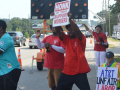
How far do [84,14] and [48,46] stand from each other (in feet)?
14.3

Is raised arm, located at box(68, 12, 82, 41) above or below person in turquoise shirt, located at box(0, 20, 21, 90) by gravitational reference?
above

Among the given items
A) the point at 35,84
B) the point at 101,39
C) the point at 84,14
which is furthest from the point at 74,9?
the point at 35,84

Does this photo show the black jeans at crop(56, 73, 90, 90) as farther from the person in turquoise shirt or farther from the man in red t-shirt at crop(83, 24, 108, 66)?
the man in red t-shirt at crop(83, 24, 108, 66)

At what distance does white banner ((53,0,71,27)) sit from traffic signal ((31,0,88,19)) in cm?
493

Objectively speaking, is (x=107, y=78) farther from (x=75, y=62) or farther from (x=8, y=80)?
(x=8, y=80)

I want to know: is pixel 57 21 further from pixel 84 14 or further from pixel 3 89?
pixel 84 14

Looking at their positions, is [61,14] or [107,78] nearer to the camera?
[61,14]

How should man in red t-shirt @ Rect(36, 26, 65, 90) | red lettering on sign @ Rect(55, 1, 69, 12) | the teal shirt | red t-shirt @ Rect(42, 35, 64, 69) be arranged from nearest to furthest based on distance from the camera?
red lettering on sign @ Rect(55, 1, 69, 12) < the teal shirt < man in red t-shirt @ Rect(36, 26, 65, 90) < red t-shirt @ Rect(42, 35, 64, 69)

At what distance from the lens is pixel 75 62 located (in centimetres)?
444

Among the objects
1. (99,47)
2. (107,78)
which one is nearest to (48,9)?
(99,47)

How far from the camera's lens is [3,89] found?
4.59 metres

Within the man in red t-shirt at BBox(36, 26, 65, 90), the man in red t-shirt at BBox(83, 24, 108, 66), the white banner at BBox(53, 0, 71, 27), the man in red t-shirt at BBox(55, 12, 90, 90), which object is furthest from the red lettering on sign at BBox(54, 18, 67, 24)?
the man in red t-shirt at BBox(83, 24, 108, 66)

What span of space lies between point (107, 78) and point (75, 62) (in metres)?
1.26

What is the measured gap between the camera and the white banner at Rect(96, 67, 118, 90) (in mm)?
5322
